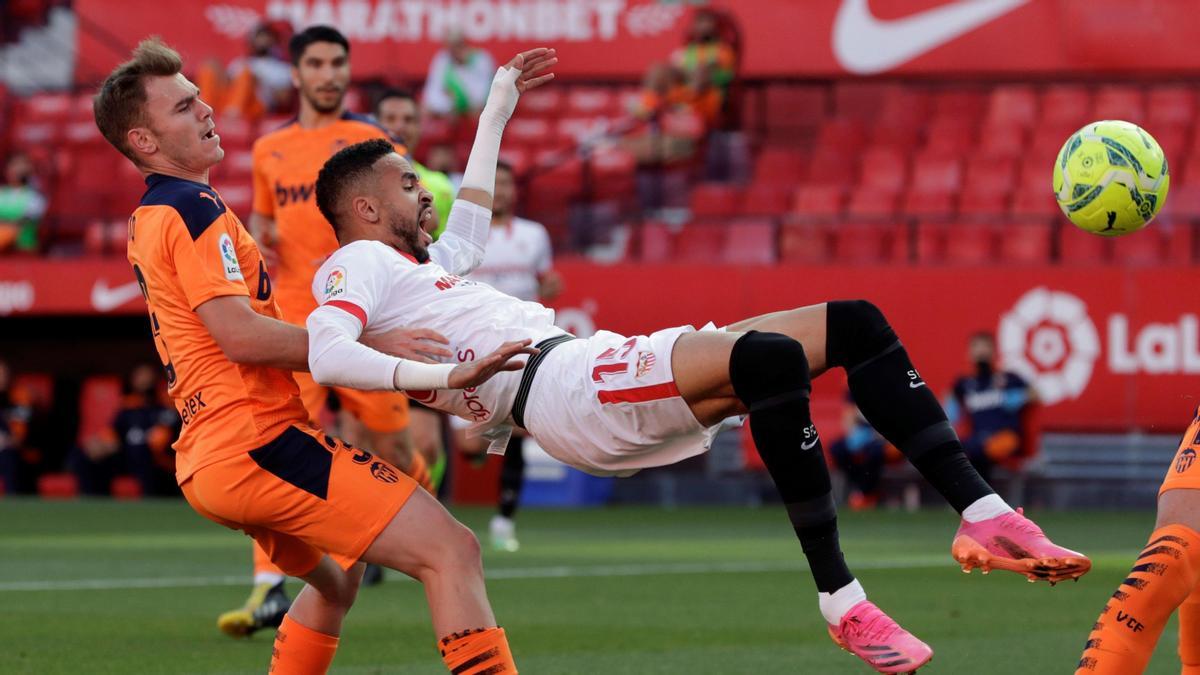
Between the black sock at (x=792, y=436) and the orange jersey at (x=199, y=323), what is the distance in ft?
4.39

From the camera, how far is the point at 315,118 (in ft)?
28.6

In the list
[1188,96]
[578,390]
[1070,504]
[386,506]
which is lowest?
[1070,504]

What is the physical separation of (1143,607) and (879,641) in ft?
2.33

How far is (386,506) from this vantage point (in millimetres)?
5098

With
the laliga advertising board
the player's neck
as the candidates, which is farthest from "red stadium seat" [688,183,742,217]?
the player's neck

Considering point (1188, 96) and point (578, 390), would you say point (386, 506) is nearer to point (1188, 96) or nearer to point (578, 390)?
point (578, 390)

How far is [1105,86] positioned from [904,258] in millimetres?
3556

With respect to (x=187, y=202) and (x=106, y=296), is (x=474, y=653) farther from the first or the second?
(x=106, y=296)

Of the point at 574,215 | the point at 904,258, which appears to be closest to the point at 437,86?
the point at 574,215

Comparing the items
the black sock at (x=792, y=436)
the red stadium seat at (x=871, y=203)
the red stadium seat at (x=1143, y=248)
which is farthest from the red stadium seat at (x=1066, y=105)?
the black sock at (x=792, y=436)

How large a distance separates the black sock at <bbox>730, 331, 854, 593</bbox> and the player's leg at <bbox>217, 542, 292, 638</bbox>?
3287 mm

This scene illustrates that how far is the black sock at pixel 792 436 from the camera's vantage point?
16.2ft

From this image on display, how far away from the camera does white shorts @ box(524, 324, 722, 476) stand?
16.5ft

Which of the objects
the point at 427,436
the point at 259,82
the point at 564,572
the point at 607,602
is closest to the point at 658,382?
the point at 607,602
